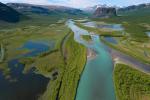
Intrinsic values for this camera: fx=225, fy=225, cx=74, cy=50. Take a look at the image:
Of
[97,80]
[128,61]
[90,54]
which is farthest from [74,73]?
[90,54]

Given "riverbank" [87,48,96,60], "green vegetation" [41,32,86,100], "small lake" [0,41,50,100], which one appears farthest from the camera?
"riverbank" [87,48,96,60]

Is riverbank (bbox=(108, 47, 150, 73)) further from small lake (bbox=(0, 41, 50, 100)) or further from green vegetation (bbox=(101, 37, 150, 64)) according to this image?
small lake (bbox=(0, 41, 50, 100))

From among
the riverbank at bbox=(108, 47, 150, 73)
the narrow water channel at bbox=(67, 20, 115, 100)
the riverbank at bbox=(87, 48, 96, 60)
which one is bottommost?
the narrow water channel at bbox=(67, 20, 115, 100)

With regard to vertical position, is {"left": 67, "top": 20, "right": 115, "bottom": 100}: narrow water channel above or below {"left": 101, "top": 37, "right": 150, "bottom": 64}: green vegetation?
below

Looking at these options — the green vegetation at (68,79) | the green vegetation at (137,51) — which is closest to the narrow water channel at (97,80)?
the green vegetation at (68,79)

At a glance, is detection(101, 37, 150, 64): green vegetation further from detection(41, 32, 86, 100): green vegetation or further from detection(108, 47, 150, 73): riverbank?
detection(41, 32, 86, 100): green vegetation

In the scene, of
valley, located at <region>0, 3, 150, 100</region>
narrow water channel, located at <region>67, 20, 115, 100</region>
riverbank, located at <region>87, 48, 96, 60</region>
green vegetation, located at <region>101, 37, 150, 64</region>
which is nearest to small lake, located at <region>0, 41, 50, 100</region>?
valley, located at <region>0, 3, 150, 100</region>

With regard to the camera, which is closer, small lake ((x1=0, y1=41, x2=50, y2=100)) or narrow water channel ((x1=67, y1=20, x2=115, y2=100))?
small lake ((x1=0, y1=41, x2=50, y2=100))

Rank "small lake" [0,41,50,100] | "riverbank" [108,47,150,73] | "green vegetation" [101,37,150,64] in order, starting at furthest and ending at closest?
"green vegetation" [101,37,150,64]
"riverbank" [108,47,150,73]
"small lake" [0,41,50,100]

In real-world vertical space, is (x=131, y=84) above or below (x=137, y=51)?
below

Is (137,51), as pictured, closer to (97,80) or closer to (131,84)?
(97,80)
